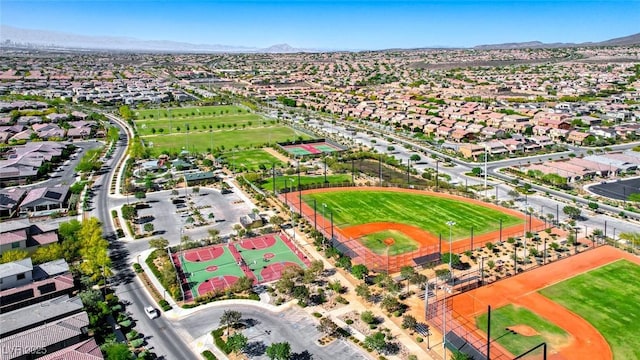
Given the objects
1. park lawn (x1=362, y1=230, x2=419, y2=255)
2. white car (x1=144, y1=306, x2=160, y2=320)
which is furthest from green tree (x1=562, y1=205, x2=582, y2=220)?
white car (x1=144, y1=306, x2=160, y2=320)

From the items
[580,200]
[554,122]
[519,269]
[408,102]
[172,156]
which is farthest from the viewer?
[408,102]

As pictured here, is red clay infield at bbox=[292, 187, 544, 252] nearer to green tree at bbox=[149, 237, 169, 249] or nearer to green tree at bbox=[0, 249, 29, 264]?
green tree at bbox=[149, 237, 169, 249]

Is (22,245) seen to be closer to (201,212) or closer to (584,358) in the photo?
(201,212)

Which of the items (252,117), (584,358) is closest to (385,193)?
(584,358)

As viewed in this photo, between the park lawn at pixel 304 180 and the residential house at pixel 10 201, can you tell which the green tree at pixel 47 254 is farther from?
the park lawn at pixel 304 180

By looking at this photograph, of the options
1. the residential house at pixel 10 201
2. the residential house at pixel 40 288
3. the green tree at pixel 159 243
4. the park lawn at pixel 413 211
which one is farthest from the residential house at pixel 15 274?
the park lawn at pixel 413 211

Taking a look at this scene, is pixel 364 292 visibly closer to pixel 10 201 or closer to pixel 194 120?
pixel 10 201
